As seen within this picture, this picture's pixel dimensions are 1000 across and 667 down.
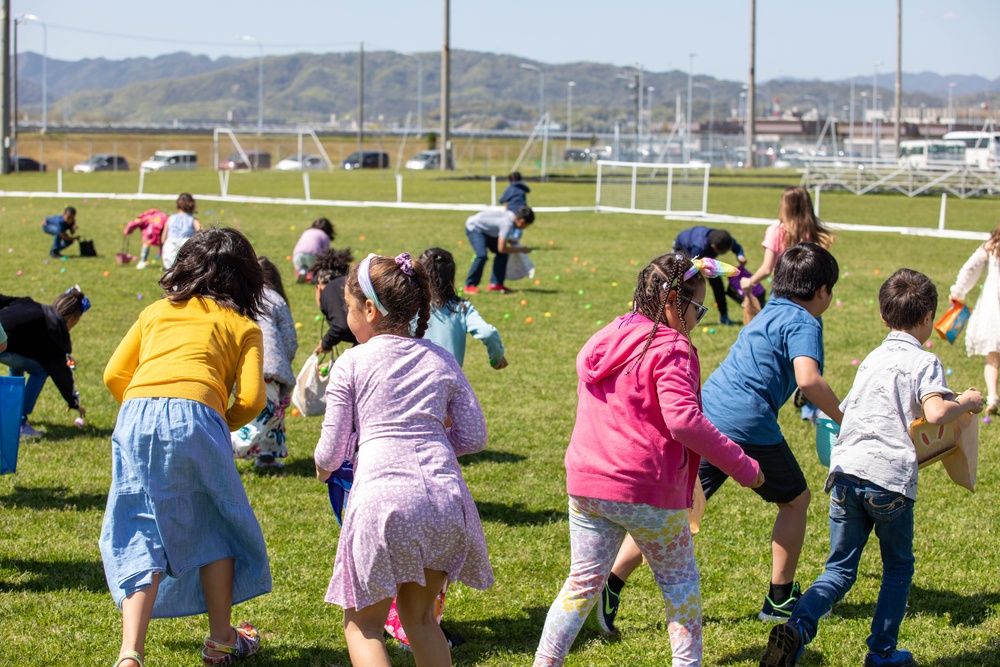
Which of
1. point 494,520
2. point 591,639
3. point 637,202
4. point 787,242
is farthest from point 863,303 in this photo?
point 637,202

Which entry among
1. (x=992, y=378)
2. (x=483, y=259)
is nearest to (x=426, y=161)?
(x=483, y=259)

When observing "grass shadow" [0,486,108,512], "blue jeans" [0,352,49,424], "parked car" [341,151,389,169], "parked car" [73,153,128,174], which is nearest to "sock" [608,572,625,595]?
"grass shadow" [0,486,108,512]

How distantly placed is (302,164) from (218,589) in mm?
64152

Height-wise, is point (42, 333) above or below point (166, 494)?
above

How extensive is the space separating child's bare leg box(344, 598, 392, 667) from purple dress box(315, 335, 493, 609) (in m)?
0.06

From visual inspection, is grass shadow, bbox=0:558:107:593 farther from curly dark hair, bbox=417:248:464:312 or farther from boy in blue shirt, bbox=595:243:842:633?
boy in blue shirt, bbox=595:243:842:633

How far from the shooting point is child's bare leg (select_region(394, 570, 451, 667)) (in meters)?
3.41

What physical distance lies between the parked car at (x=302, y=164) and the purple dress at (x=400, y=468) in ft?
203

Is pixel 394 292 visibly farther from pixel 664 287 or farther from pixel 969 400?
pixel 969 400

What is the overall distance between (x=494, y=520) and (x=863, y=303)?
9.13 m

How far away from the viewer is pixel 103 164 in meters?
62.9

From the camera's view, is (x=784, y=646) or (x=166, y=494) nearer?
(x=166, y=494)

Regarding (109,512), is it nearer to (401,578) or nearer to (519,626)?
(401,578)

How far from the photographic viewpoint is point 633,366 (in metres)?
3.58
